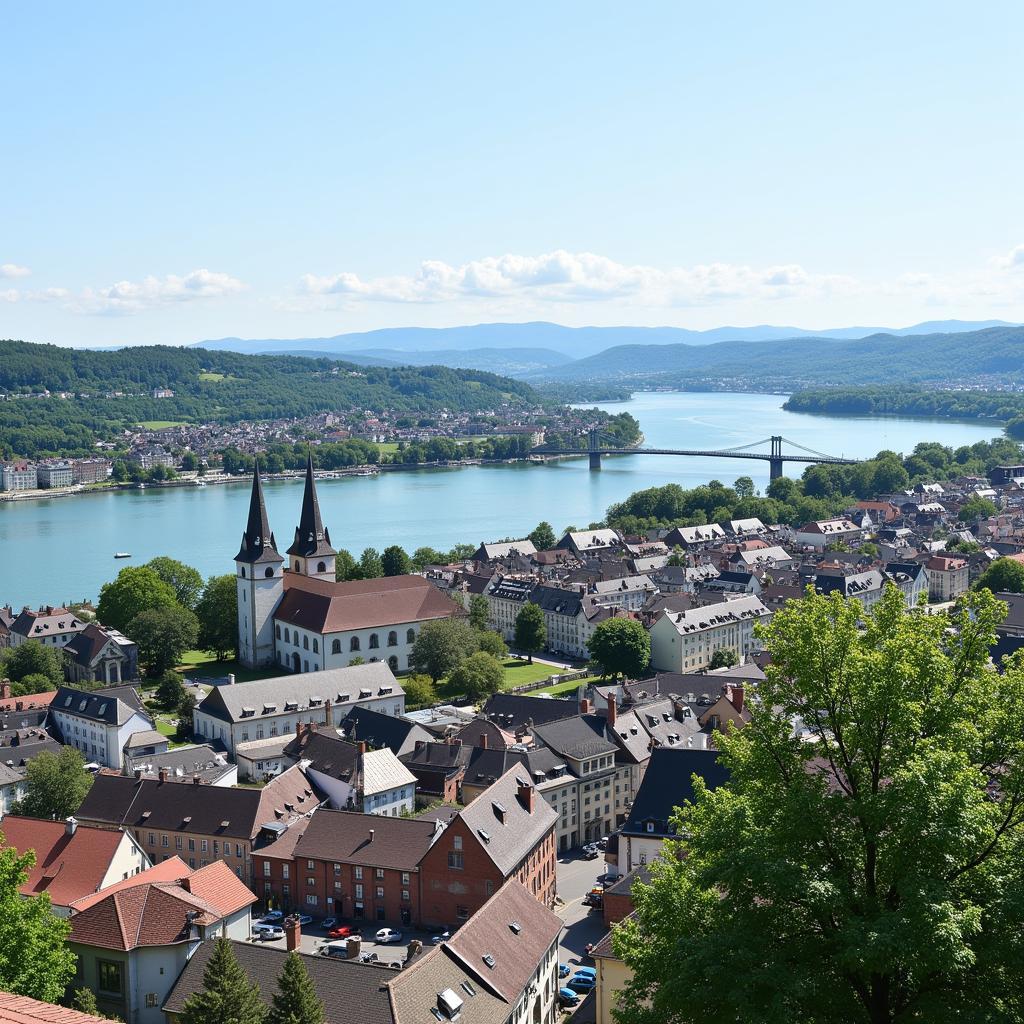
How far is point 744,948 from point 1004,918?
167cm

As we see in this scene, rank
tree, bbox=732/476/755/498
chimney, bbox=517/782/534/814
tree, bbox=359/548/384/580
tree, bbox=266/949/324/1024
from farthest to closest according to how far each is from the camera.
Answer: tree, bbox=732/476/755/498 < tree, bbox=359/548/384/580 < chimney, bbox=517/782/534/814 < tree, bbox=266/949/324/1024

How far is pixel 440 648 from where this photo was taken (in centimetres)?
4097

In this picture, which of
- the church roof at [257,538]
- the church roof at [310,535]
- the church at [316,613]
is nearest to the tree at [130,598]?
the church at [316,613]

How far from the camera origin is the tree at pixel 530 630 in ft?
149

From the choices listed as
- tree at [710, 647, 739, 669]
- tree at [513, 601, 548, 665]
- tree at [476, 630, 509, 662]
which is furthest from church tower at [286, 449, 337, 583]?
tree at [710, 647, 739, 669]

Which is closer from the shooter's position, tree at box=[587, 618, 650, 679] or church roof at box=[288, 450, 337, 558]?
tree at box=[587, 618, 650, 679]

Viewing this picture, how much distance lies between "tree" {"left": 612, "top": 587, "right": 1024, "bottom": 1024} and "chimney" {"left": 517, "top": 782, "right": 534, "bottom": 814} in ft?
46.4

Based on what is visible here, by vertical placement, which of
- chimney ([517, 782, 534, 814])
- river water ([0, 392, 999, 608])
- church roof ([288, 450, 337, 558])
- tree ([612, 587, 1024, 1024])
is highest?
tree ([612, 587, 1024, 1024])

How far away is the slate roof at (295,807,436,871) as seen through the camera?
22.4 m

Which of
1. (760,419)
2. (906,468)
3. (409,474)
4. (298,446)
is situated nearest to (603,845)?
(906,468)

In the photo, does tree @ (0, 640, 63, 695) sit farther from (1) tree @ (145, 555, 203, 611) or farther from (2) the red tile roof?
(2) the red tile roof

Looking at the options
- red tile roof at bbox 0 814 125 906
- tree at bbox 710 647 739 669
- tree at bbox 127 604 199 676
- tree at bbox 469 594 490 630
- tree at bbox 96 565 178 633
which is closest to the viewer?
red tile roof at bbox 0 814 125 906

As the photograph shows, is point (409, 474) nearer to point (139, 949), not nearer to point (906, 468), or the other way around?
point (906, 468)

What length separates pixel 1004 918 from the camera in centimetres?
818
